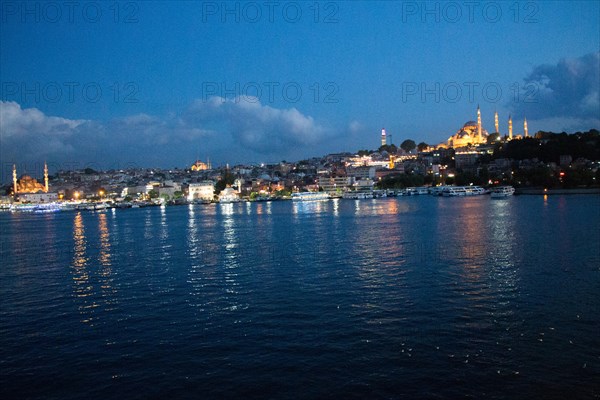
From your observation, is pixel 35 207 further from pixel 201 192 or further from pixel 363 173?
pixel 363 173

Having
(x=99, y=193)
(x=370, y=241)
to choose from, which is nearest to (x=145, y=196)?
(x=99, y=193)

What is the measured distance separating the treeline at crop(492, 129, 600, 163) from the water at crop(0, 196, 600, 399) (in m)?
51.0

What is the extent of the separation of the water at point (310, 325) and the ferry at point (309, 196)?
2068 inches

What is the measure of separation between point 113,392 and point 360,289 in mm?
4797

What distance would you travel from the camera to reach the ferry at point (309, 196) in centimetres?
6575

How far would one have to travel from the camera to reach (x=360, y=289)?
28.3ft

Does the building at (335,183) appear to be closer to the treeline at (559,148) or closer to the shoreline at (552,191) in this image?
the treeline at (559,148)

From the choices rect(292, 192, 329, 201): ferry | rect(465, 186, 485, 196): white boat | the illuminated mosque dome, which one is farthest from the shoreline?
the illuminated mosque dome

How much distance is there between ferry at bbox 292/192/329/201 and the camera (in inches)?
2589

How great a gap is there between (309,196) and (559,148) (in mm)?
30635

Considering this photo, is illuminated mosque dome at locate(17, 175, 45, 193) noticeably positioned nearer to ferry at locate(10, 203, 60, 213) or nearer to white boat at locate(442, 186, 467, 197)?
ferry at locate(10, 203, 60, 213)

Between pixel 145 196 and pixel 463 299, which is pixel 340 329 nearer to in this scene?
pixel 463 299

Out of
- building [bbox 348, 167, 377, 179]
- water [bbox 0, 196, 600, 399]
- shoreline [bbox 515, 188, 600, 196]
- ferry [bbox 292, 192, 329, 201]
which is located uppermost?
building [bbox 348, 167, 377, 179]

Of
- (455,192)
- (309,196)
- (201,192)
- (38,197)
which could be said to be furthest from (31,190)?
(455,192)
